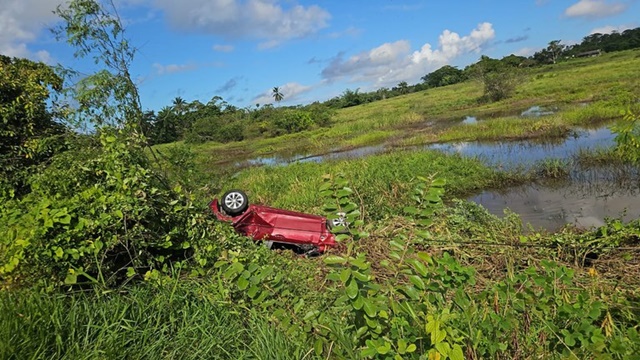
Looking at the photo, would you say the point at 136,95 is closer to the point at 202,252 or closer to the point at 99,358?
the point at 202,252

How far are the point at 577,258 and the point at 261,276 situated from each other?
4305 millimetres

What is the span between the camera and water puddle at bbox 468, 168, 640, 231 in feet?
26.8

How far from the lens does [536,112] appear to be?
82.6 ft

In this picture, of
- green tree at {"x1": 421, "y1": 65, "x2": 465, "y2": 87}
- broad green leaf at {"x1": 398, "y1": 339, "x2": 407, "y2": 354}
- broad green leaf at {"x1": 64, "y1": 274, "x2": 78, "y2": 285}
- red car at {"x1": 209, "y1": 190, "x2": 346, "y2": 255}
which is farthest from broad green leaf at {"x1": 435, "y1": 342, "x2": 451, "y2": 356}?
green tree at {"x1": 421, "y1": 65, "x2": 465, "y2": 87}

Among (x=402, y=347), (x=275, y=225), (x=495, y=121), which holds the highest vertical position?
(x=402, y=347)

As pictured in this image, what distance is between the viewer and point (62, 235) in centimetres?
350

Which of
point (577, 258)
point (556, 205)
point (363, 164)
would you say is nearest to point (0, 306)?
point (577, 258)

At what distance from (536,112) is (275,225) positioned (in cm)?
2437

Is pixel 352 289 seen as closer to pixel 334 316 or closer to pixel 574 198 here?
pixel 334 316

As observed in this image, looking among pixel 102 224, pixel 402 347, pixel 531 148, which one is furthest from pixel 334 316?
pixel 531 148

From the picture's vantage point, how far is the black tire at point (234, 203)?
5871 millimetres

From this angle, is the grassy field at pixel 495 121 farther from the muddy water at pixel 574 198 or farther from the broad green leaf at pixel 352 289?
the broad green leaf at pixel 352 289

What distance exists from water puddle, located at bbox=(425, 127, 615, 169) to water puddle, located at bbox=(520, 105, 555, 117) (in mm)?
6884

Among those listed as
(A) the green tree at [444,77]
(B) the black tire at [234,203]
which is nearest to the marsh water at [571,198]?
(B) the black tire at [234,203]
